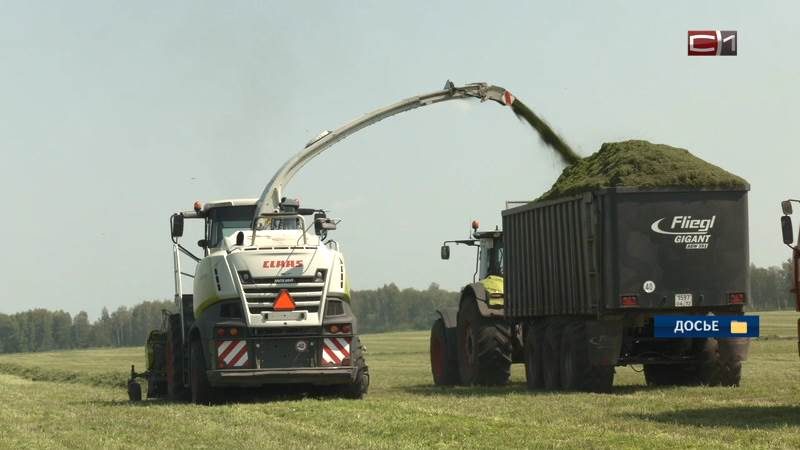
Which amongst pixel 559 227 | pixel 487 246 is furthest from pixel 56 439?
pixel 487 246

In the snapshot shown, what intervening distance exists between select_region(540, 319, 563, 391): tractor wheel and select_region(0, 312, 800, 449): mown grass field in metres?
0.64

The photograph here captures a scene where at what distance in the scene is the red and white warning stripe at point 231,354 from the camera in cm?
2077

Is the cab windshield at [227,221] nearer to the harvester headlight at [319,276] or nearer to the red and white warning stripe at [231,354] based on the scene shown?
the harvester headlight at [319,276]

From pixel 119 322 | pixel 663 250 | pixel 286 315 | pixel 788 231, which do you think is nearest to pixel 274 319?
pixel 286 315

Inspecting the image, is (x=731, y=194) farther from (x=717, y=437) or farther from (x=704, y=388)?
(x=717, y=437)

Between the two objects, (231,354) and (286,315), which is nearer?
(231,354)

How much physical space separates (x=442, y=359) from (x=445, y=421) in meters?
11.6

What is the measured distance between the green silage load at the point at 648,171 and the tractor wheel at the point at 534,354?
2.61m

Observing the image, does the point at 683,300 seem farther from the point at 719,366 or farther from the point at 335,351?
the point at 335,351

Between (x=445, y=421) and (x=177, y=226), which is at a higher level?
(x=177, y=226)

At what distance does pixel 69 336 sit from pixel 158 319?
146309 mm

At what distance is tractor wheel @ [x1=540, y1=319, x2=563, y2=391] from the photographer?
22641 mm

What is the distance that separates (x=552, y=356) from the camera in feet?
75.0

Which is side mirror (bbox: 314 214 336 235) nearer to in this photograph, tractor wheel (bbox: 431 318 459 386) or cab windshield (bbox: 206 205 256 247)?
cab windshield (bbox: 206 205 256 247)
